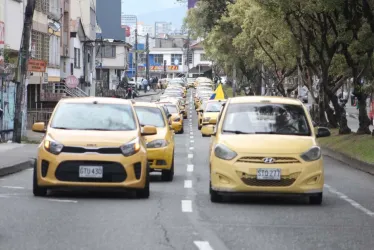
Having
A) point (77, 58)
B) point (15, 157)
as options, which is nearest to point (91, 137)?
point (15, 157)

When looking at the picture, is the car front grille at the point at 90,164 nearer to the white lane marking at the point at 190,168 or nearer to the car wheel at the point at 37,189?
the car wheel at the point at 37,189

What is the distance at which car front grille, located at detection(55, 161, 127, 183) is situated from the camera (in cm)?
1406

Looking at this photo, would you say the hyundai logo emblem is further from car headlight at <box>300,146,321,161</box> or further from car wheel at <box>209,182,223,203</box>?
car wheel at <box>209,182,223,203</box>

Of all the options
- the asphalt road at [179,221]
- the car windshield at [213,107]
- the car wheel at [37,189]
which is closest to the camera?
the asphalt road at [179,221]

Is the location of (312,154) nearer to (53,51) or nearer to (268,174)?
(268,174)

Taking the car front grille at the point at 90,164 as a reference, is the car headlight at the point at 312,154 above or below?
above


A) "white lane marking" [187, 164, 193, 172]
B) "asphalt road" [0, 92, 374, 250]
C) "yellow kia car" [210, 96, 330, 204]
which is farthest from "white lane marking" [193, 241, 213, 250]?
"white lane marking" [187, 164, 193, 172]

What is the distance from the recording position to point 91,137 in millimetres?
14312

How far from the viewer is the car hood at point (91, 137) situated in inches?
556

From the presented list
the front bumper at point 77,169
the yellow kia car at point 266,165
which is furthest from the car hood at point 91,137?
the yellow kia car at point 266,165

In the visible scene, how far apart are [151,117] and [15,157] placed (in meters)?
4.90

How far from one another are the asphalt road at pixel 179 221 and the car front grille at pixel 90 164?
338mm

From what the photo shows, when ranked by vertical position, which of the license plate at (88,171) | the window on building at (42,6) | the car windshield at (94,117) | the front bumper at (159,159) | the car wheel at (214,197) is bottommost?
the car wheel at (214,197)

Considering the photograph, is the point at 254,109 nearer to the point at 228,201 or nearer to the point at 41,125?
the point at 228,201
